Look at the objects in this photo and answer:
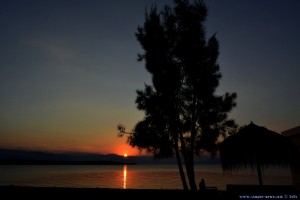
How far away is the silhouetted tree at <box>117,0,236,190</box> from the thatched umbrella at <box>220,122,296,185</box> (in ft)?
8.78

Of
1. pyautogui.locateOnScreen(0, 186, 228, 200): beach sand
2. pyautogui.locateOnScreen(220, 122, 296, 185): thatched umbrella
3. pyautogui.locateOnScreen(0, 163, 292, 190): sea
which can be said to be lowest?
pyautogui.locateOnScreen(0, 163, 292, 190): sea

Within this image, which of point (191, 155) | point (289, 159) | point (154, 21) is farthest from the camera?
point (154, 21)

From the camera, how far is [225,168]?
10.5 metres

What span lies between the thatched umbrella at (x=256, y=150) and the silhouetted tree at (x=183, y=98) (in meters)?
2.68

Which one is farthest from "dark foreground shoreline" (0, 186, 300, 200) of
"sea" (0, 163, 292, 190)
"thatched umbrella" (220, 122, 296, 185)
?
"sea" (0, 163, 292, 190)

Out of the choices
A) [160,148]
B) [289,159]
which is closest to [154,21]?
[160,148]

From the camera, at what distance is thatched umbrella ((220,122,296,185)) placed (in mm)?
10180

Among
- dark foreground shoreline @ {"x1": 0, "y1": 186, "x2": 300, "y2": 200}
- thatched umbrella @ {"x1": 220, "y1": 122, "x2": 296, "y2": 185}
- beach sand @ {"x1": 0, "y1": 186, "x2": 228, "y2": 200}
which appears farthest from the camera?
beach sand @ {"x1": 0, "y1": 186, "x2": 228, "y2": 200}

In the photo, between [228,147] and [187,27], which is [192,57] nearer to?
[187,27]

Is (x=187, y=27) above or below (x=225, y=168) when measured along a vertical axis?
above

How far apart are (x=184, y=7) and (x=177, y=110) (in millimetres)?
5212

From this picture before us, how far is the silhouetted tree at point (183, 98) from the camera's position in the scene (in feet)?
43.5

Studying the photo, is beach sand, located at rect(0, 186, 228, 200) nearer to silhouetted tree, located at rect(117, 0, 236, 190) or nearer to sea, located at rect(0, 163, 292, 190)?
silhouetted tree, located at rect(117, 0, 236, 190)

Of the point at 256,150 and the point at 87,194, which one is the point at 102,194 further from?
the point at 256,150
